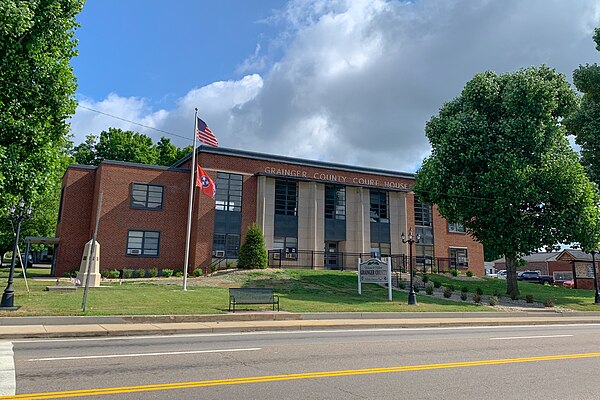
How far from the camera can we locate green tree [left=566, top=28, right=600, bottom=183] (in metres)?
34.0

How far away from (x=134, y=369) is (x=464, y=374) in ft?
18.7

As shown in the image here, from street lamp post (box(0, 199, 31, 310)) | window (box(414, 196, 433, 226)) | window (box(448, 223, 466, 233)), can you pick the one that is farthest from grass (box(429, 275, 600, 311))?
street lamp post (box(0, 199, 31, 310))

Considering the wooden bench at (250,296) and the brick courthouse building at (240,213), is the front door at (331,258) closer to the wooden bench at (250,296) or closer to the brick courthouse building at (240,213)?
the brick courthouse building at (240,213)

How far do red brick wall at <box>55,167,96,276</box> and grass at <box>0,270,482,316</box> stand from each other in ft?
27.3

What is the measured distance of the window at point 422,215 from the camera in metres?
43.6

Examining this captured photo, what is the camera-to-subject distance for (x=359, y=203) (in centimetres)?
4034

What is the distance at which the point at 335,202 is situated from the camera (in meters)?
39.9

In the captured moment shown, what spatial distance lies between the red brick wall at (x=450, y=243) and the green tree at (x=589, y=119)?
12.9 meters

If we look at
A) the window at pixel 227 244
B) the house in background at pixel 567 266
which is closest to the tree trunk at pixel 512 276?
the house in background at pixel 567 266

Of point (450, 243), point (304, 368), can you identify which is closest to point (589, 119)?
point (450, 243)

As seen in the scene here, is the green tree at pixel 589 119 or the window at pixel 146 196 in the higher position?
the green tree at pixel 589 119

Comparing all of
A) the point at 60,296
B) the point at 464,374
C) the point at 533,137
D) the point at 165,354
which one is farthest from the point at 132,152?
the point at 464,374

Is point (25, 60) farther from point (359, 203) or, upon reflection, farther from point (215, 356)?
point (359, 203)

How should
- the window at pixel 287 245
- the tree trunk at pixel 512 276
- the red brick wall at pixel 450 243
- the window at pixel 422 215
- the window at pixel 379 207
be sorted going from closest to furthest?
the tree trunk at pixel 512 276
the window at pixel 287 245
the window at pixel 379 207
the window at pixel 422 215
the red brick wall at pixel 450 243
